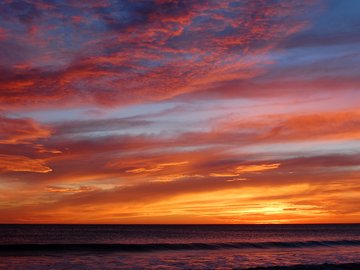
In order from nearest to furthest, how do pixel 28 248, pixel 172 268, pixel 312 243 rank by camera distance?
pixel 172 268 → pixel 28 248 → pixel 312 243

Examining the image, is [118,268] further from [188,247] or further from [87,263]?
[188,247]

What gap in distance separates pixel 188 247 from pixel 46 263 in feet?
70.8

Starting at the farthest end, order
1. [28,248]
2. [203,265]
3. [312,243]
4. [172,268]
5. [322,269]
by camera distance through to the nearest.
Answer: [312,243], [28,248], [203,265], [172,268], [322,269]

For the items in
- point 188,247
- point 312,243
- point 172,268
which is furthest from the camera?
point 312,243

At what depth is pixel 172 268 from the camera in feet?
94.2

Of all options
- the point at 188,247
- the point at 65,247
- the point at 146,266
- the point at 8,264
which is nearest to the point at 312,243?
the point at 188,247

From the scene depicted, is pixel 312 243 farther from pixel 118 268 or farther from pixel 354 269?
pixel 118 268

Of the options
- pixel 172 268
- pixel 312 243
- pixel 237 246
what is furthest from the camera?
pixel 312 243

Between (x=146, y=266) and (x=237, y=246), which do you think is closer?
(x=146, y=266)

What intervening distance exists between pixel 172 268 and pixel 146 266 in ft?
7.34

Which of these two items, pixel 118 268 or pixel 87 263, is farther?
pixel 87 263

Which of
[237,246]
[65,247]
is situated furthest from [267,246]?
[65,247]

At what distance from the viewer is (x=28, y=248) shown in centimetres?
4647

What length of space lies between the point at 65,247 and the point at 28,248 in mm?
3706
